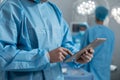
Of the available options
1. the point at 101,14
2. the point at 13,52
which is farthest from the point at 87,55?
the point at 101,14

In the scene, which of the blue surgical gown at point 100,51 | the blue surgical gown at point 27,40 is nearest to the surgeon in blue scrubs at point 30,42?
the blue surgical gown at point 27,40

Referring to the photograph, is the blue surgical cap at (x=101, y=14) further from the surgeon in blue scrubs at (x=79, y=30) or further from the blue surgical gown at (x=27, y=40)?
the blue surgical gown at (x=27, y=40)

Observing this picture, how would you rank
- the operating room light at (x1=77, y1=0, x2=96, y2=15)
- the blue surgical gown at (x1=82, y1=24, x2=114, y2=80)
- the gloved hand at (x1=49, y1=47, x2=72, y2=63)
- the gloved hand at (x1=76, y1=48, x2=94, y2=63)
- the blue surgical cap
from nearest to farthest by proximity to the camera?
the gloved hand at (x1=49, y1=47, x2=72, y2=63) → the gloved hand at (x1=76, y1=48, x2=94, y2=63) → the blue surgical gown at (x1=82, y1=24, x2=114, y2=80) → the blue surgical cap → the operating room light at (x1=77, y1=0, x2=96, y2=15)

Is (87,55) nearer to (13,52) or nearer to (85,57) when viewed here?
(85,57)

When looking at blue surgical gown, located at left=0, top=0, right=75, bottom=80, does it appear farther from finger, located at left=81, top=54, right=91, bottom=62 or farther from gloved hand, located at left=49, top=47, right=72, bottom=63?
finger, located at left=81, top=54, right=91, bottom=62

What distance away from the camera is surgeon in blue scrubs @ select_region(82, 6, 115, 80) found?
2.76 meters

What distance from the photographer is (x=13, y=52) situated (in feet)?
3.36

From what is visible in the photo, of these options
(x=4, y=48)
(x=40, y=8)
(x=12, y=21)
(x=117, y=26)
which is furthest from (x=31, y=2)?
(x=117, y=26)

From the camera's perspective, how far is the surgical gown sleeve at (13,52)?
1.02 metres

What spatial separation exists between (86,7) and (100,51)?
1.09 metres

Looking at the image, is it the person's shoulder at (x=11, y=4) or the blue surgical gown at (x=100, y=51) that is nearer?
the person's shoulder at (x=11, y=4)

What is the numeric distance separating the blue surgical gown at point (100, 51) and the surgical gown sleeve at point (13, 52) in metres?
1.72

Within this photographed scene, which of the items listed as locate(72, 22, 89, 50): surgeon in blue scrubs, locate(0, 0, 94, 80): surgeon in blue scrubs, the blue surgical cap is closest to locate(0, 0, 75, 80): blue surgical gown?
locate(0, 0, 94, 80): surgeon in blue scrubs

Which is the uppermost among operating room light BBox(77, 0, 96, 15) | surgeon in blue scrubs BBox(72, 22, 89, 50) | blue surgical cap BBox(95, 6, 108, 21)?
blue surgical cap BBox(95, 6, 108, 21)
